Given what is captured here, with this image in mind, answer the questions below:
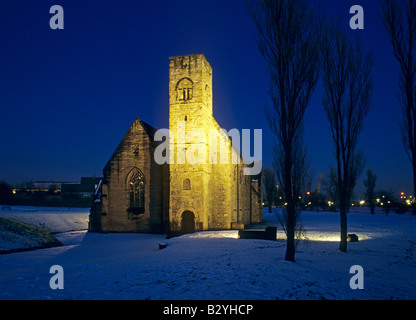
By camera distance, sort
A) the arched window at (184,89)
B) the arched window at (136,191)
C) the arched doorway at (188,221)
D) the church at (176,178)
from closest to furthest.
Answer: the church at (176,178) → the arched doorway at (188,221) → the arched window at (184,89) → the arched window at (136,191)

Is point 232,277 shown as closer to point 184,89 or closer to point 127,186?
point 184,89

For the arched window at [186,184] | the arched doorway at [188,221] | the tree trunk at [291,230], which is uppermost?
the arched window at [186,184]

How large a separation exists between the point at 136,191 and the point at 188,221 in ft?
18.9

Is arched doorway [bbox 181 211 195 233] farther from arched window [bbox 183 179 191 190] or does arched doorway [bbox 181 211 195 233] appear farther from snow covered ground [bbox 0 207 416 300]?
snow covered ground [bbox 0 207 416 300]

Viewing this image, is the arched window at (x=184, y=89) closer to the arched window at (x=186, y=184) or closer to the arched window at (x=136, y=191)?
the arched window at (x=186, y=184)

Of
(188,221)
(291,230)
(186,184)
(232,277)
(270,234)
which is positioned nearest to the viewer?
(232,277)

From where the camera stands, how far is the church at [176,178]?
77.3 ft

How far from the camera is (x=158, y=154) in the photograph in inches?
1027

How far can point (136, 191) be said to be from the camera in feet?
85.3

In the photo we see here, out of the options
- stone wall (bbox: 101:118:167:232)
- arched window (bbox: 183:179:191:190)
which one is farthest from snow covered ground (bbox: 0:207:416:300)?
stone wall (bbox: 101:118:167:232)

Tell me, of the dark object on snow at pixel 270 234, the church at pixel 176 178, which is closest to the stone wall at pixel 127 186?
the church at pixel 176 178

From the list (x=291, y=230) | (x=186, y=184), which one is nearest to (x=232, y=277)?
(x=291, y=230)
